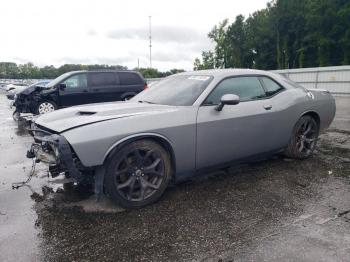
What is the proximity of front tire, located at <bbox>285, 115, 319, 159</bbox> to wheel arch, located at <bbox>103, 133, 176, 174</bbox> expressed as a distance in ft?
7.42

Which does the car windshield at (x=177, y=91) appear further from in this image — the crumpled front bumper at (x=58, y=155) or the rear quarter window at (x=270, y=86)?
the crumpled front bumper at (x=58, y=155)

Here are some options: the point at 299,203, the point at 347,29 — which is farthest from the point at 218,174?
the point at 347,29

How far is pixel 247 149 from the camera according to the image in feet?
13.5

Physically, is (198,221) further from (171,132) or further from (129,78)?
(129,78)

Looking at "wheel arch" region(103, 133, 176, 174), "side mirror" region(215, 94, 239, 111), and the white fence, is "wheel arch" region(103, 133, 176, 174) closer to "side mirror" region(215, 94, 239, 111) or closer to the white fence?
"side mirror" region(215, 94, 239, 111)

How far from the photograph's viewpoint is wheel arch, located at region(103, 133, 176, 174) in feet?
10.2

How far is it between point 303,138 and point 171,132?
2.68m

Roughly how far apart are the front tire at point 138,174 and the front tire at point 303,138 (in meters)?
2.37

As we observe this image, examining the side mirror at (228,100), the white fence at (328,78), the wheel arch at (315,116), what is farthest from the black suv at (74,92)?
the white fence at (328,78)

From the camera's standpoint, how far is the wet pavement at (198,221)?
99.3 inches

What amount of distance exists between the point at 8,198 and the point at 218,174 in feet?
9.05

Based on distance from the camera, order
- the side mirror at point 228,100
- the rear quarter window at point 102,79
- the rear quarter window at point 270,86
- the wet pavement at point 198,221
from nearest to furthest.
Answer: the wet pavement at point 198,221, the side mirror at point 228,100, the rear quarter window at point 270,86, the rear quarter window at point 102,79

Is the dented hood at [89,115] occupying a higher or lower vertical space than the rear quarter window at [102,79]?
lower

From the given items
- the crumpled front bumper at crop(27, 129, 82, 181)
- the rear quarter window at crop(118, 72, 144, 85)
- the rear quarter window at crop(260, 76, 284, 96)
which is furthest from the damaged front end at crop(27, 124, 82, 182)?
the rear quarter window at crop(118, 72, 144, 85)
